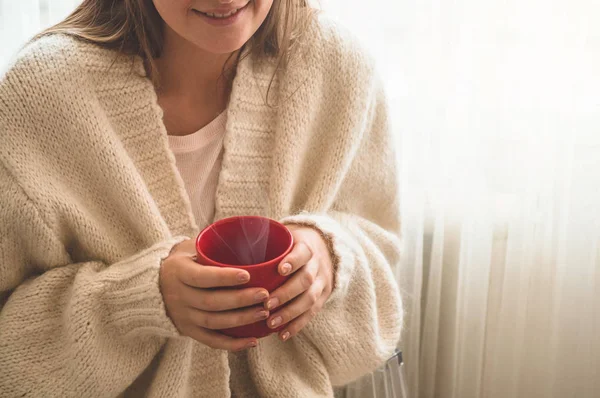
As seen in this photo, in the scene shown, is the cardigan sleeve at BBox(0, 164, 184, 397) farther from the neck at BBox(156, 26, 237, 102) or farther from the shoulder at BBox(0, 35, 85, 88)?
the neck at BBox(156, 26, 237, 102)

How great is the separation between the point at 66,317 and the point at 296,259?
13.8 inches

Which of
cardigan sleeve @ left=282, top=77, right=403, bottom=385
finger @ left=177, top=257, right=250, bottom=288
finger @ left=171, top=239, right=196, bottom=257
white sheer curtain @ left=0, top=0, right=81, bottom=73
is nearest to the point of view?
finger @ left=177, top=257, right=250, bottom=288

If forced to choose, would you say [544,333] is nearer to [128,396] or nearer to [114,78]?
[128,396]

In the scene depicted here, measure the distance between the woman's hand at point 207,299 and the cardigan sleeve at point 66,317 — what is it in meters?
0.04

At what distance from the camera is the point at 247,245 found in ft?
2.20

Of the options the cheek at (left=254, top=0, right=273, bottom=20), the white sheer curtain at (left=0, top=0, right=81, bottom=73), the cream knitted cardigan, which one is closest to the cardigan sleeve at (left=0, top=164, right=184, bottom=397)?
the cream knitted cardigan

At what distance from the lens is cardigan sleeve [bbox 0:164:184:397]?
29.7 inches

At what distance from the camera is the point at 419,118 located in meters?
1.18

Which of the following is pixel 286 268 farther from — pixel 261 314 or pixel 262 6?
pixel 262 6

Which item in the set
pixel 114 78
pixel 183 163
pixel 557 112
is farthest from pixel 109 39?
pixel 557 112

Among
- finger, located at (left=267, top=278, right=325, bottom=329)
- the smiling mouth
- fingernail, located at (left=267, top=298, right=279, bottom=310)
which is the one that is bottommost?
finger, located at (left=267, top=278, right=325, bottom=329)

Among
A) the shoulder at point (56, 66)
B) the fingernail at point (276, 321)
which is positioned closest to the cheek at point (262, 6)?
the shoulder at point (56, 66)

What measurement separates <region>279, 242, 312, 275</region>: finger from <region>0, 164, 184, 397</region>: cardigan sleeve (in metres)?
0.19

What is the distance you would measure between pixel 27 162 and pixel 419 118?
2.39ft
